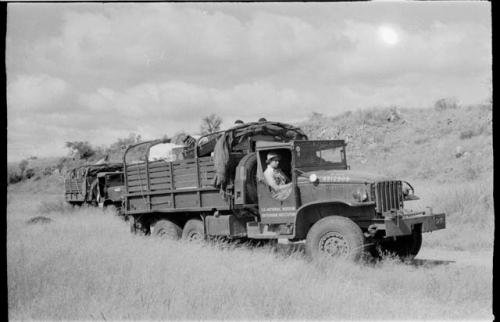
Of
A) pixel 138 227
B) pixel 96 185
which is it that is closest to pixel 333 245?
pixel 138 227

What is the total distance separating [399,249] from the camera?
10180 mm

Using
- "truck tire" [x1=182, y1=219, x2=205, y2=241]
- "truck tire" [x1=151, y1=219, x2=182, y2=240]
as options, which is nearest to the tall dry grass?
"truck tire" [x1=182, y1=219, x2=205, y2=241]

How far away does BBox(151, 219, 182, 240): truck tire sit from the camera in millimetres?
12164

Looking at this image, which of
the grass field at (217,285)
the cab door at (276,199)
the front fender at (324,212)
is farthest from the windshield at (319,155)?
the grass field at (217,285)

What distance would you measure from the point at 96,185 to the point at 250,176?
432 inches

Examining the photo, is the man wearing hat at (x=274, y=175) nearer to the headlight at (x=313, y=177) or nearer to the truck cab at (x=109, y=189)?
the headlight at (x=313, y=177)

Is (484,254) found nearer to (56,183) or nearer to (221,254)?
(221,254)

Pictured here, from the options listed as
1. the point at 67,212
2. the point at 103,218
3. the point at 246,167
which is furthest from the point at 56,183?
the point at 246,167

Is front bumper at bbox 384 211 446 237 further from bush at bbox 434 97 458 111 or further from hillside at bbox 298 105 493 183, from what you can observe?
bush at bbox 434 97 458 111

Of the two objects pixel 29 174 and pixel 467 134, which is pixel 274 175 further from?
pixel 29 174

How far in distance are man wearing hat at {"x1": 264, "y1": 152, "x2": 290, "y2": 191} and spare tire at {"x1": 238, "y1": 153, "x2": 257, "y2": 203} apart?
472mm

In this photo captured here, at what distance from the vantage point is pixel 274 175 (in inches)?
397

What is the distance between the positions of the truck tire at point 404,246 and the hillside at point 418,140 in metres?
13.3

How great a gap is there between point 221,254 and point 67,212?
1452 centimetres
